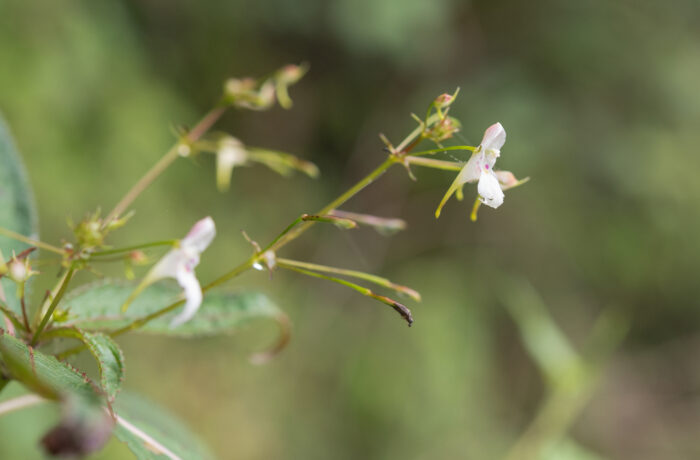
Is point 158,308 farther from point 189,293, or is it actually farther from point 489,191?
point 489,191

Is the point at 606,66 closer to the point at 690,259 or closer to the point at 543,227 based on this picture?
the point at 543,227

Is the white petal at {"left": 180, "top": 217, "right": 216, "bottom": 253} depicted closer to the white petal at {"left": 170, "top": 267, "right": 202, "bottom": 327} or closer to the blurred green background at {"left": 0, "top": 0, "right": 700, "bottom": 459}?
the white petal at {"left": 170, "top": 267, "right": 202, "bottom": 327}

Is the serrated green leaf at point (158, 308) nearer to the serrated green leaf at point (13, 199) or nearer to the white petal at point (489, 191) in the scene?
the serrated green leaf at point (13, 199)

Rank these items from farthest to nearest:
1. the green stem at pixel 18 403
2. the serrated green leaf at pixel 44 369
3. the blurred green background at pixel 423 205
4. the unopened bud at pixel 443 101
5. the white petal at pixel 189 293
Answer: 1. the blurred green background at pixel 423 205
2. the green stem at pixel 18 403
3. the unopened bud at pixel 443 101
4. the white petal at pixel 189 293
5. the serrated green leaf at pixel 44 369

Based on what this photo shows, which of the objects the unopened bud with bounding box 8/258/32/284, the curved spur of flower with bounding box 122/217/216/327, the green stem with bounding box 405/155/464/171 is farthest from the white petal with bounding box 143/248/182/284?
the green stem with bounding box 405/155/464/171

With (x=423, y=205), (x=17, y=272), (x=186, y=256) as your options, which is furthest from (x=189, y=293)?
(x=423, y=205)

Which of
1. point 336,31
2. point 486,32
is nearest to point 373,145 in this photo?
point 336,31

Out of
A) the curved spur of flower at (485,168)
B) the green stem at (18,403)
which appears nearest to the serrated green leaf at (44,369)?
the green stem at (18,403)
